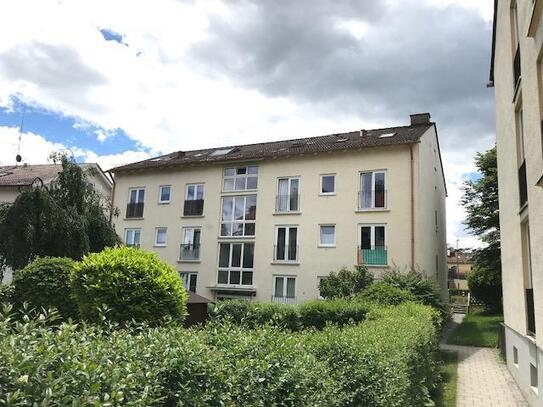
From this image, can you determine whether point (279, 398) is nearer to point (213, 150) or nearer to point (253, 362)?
point (253, 362)

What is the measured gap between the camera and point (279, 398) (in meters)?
2.99

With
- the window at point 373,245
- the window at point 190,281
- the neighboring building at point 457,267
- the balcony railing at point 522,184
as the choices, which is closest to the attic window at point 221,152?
the window at point 190,281

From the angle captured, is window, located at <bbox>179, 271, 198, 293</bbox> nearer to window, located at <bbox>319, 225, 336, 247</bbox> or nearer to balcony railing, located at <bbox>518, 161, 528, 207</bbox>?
window, located at <bbox>319, 225, 336, 247</bbox>

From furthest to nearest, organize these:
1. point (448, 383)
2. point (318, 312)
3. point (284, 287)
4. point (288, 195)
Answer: point (288, 195) < point (284, 287) < point (318, 312) < point (448, 383)

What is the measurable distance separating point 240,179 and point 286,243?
5.17 meters

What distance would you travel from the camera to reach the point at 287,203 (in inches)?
1001

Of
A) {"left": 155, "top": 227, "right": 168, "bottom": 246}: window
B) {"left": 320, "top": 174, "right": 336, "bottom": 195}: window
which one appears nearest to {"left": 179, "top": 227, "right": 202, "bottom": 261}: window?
{"left": 155, "top": 227, "right": 168, "bottom": 246}: window

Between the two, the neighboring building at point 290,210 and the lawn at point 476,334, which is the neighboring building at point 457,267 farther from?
the lawn at point 476,334

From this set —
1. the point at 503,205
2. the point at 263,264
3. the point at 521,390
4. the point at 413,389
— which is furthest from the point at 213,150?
the point at 413,389

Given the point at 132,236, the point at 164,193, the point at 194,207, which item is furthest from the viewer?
the point at 132,236

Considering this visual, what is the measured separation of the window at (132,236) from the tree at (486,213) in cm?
2093

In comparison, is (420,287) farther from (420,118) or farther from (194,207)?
(194,207)

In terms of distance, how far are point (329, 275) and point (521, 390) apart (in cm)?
1223

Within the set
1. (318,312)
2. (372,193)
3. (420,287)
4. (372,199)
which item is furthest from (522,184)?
(372,193)
